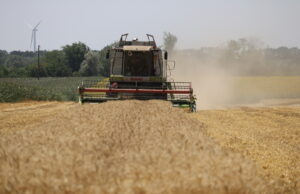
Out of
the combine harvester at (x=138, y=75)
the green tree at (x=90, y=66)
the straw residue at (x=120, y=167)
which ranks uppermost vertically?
the green tree at (x=90, y=66)

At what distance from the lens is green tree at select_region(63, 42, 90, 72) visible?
3863 inches

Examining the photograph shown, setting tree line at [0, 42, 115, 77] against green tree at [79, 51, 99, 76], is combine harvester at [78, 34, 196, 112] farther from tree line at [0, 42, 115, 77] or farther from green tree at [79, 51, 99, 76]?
green tree at [79, 51, 99, 76]

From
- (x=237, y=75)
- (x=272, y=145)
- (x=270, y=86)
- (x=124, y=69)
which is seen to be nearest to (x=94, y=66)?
(x=237, y=75)

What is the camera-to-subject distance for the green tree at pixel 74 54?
9812 cm

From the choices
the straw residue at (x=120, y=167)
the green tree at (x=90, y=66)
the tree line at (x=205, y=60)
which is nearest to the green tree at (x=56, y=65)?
the tree line at (x=205, y=60)

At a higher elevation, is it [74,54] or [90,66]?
[74,54]

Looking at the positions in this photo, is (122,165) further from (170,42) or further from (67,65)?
(67,65)

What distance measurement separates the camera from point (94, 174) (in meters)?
3.32

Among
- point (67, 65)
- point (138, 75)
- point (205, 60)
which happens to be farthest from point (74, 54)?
point (138, 75)

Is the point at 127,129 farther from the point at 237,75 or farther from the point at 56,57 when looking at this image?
the point at 56,57

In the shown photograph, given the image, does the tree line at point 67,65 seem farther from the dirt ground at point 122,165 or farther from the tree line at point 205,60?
the dirt ground at point 122,165

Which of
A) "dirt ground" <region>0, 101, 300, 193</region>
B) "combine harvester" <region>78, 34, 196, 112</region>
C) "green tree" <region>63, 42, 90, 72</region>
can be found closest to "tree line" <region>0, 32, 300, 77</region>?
"green tree" <region>63, 42, 90, 72</region>

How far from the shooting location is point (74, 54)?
98.9 m

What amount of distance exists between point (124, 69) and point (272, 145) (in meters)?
8.58
